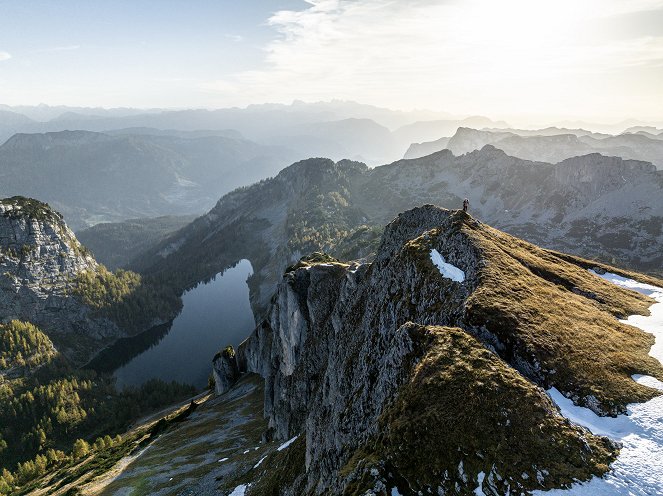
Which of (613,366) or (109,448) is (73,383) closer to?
(109,448)

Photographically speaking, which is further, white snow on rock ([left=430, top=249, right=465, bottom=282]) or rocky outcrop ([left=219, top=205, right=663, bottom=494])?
white snow on rock ([left=430, top=249, right=465, bottom=282])

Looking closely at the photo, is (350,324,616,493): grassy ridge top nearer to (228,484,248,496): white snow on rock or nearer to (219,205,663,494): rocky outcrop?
(219,205,663,494): rocky outcrop

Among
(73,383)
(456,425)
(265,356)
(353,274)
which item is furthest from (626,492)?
(73,383)

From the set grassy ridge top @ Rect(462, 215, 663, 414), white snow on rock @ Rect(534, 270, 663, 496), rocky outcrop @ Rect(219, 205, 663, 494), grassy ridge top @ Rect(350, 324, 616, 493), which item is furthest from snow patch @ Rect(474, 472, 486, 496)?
grassy ridge top @ Rect(462, 215, 663, 414)

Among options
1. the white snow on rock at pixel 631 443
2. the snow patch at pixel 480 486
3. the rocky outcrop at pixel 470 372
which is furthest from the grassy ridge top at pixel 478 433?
the white snow on rock at pixel 631 443

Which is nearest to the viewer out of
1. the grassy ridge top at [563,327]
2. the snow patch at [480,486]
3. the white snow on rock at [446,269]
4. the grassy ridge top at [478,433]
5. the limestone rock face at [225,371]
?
the snow patch at [480,486]

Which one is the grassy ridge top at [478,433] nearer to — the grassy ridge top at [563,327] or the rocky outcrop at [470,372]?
the rocky outcrop at [470,372]

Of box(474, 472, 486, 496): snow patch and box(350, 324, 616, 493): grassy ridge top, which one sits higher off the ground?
box(350, 324, 616, 493): grassy ridge top
